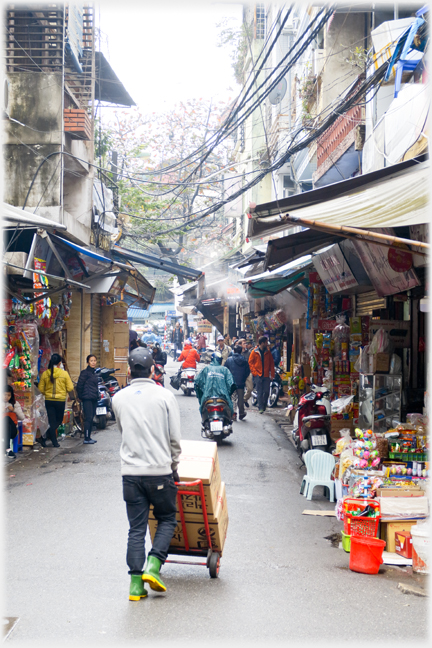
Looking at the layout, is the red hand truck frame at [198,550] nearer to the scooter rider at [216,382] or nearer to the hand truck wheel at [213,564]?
the hand truck wheel at [213,564]

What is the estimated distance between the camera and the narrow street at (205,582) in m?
4.29

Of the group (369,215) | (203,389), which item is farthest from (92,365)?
(369,215)

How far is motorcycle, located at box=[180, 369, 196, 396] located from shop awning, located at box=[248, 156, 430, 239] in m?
15.2

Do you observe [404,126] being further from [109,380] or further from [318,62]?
[109,380]

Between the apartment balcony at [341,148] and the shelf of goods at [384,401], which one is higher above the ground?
the apartment balcony at [341,148]

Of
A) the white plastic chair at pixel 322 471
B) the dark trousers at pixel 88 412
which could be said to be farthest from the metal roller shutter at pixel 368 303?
the dark trousers at pixel 88 412

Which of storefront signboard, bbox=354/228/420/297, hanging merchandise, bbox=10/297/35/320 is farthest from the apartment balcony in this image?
hanging merchandise, bbox=10/297/35/320

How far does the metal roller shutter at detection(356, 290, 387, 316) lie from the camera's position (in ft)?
35.0

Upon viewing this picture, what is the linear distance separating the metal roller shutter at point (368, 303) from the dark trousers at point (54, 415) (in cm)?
580

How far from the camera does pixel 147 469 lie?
487 cm

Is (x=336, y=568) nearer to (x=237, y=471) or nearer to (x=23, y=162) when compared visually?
(x=237, y=471)

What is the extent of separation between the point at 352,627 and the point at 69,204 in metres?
13.7

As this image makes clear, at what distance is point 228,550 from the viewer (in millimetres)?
6184

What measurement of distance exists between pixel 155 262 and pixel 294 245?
10832mm
